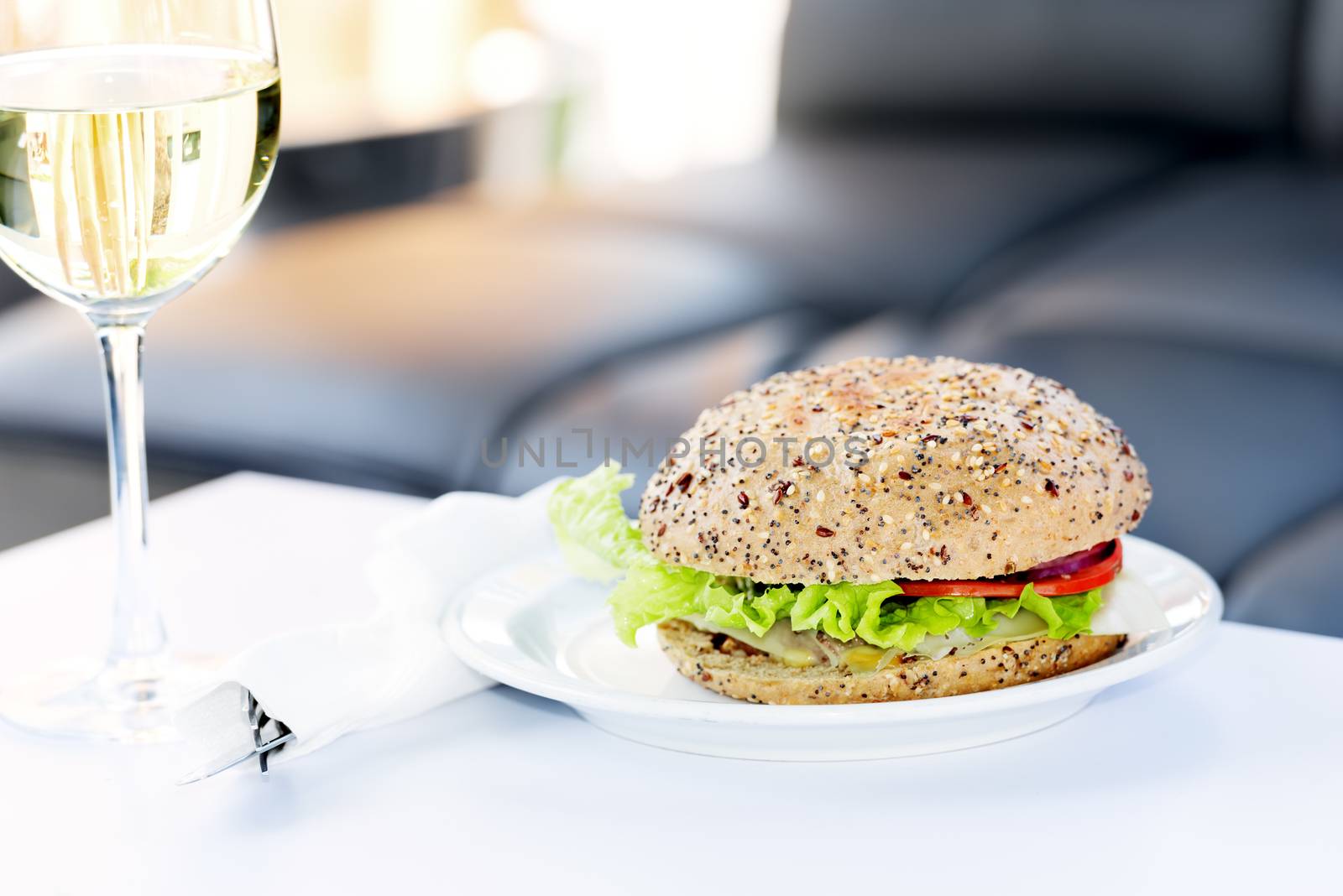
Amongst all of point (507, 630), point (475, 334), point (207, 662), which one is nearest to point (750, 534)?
point (507, 630)

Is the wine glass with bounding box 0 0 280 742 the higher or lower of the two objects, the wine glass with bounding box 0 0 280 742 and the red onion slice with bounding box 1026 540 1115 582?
the higher

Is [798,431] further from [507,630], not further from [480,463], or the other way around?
[480,463]

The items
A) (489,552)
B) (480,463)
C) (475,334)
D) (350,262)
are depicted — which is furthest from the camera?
(350,262)

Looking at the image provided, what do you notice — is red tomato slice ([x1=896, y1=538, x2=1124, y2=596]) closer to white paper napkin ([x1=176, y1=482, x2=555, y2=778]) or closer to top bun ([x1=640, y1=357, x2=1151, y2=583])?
top bun ([x1=640, y1=357, x2=1151, y2=583])

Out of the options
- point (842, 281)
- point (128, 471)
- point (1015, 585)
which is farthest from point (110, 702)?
point (842, 281)

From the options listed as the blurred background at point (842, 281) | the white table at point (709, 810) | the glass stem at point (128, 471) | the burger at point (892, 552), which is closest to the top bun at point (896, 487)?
the burger at point (892, 552)

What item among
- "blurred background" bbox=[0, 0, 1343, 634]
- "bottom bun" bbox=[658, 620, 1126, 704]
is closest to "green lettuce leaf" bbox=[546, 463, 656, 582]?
"bottom bun" bbox=[658, 620, 1126, 704]
